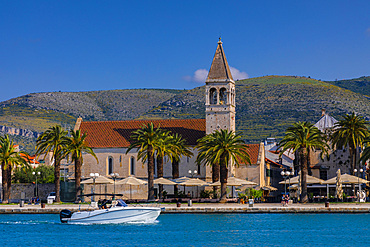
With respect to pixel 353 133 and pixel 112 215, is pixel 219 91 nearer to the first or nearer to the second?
pixel 353 133

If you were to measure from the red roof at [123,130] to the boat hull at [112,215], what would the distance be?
30151 mm

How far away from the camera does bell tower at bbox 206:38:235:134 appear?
85.4 metres

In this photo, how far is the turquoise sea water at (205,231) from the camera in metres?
46.0

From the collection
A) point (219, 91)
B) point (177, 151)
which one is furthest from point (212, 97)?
point (177, 151)

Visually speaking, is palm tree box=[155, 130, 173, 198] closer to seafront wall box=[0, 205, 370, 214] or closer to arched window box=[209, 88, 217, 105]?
arched window box=[209, 88, 217, 105]

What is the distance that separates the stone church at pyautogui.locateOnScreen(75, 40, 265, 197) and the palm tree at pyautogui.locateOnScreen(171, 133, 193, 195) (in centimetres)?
94

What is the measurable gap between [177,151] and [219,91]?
10.4 m

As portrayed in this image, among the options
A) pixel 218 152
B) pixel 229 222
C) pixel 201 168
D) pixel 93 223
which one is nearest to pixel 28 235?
pixel 93 223

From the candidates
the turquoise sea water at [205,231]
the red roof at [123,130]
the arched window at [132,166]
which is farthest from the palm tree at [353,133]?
the arched window at [132,166]

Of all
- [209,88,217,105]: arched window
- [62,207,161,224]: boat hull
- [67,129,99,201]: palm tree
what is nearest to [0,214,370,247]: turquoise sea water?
[62,207,161,224]: boat hull

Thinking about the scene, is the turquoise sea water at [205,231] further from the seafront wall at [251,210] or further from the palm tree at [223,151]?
the palm tree at [223,151]

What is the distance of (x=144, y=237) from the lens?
4869cm

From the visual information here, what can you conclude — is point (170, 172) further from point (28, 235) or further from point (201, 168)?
point (28, 235)

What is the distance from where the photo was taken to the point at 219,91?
86688mm
